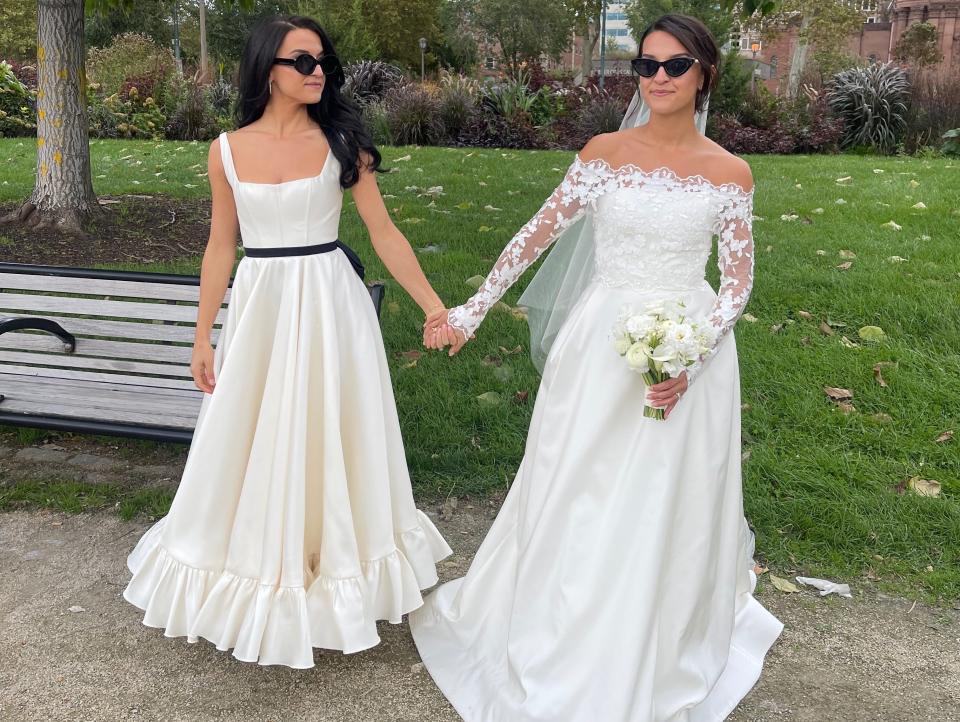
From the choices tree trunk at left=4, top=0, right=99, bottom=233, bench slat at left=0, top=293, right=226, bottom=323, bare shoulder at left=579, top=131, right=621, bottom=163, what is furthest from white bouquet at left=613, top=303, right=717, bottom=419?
tree trunk at left=4, top=0, right=99, bottom=233

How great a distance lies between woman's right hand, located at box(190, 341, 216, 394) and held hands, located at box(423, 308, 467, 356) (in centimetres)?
73

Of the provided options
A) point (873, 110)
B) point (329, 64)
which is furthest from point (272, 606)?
point (873, 110)

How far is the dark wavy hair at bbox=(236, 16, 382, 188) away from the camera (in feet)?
8.82

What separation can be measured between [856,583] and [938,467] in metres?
1.13

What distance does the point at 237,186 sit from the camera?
275 centimetres

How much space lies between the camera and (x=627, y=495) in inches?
100

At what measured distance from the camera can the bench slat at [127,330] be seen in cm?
439

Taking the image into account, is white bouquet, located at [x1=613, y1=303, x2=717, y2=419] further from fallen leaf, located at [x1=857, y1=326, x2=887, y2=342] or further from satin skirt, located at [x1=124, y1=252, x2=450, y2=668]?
fallen leaf, located at [x1=857, y1=326, x2=887, y2=342]

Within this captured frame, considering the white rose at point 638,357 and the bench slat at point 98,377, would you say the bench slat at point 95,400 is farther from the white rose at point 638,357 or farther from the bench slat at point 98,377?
the white rose at point 638,357

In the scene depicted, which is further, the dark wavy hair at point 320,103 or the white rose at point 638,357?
the dark wavy hair at point 320,103

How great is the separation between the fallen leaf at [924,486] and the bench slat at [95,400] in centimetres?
328

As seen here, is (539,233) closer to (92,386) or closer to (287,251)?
(287,251)

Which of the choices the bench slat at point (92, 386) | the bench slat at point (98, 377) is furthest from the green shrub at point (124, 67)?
the bench slat at point (92, 386)

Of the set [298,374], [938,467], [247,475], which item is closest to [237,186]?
[298,374]
